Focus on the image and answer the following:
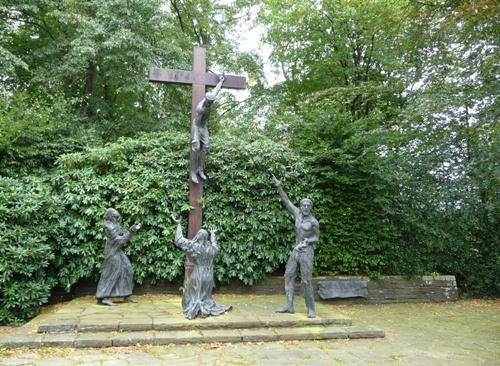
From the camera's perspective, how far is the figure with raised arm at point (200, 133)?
291 inches

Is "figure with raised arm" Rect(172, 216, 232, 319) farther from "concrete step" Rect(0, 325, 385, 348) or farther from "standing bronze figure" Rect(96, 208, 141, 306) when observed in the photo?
"standing bronze figure" Rect(96, 208, 141, 306)

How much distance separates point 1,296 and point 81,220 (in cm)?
183

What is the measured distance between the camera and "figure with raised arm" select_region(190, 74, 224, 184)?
24.2 feet

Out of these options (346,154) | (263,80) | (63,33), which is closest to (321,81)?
(263,80)

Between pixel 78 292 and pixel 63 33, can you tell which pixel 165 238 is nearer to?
pixel 78 292

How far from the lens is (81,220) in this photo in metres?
7.89

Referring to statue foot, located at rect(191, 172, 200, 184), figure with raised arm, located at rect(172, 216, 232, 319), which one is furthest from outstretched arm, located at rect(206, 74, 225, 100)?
figure with raised arm, located at rect(172, 216, 232, 319)

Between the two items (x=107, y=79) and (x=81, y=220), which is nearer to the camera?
(x=81, y=220)

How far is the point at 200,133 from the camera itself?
766 cm

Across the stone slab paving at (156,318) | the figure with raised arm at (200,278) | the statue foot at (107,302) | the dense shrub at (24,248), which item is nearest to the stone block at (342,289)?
the stone slab paving at (156,318)

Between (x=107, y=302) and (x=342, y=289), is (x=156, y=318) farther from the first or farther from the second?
(x=342, y=289)

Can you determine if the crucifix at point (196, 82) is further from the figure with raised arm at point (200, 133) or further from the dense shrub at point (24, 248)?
the dense shrub at point (24, 248)

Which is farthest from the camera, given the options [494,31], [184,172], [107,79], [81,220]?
[107,79]

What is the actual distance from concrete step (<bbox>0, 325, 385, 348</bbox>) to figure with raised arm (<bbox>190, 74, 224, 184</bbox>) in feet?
10.6
